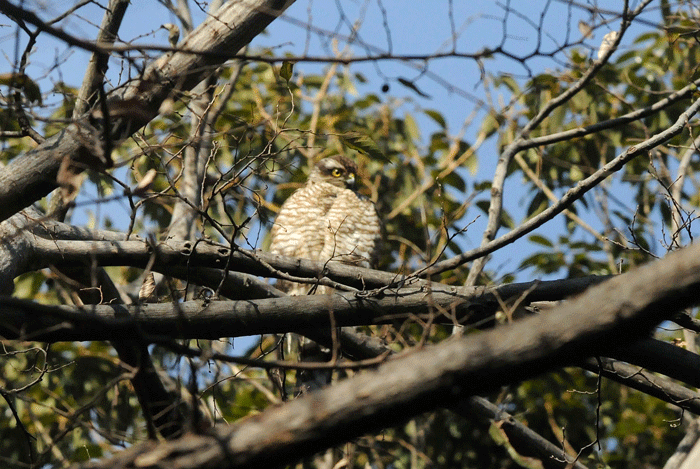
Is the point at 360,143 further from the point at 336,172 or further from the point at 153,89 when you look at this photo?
the point at 336,172

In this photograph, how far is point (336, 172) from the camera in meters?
6.87

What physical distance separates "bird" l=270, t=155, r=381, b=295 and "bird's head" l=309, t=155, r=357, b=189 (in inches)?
4.7

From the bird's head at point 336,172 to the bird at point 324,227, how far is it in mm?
119

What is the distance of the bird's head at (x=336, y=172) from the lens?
6777 millimetres

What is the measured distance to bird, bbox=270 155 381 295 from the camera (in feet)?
19.9

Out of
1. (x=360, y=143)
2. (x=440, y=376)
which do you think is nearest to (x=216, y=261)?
(x=360, y=143)

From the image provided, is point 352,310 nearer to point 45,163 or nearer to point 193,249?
point 193,249

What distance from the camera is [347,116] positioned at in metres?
7.34

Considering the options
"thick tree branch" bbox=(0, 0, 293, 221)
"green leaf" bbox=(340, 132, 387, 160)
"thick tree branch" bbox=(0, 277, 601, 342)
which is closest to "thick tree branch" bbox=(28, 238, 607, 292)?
"thick tree branch" bbox=(0, 277, 601, 342)

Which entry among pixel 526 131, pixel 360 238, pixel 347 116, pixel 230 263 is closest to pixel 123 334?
pixel 230 263

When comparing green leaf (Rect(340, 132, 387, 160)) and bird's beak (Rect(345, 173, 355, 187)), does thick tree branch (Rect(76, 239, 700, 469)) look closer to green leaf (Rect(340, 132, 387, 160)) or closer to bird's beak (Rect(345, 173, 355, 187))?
green leaf (Rect(340, 132, 387, 160))

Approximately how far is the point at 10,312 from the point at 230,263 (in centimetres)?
98

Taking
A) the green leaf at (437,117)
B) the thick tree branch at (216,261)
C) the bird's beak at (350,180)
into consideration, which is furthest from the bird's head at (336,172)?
the thick tree branch at (216,261)

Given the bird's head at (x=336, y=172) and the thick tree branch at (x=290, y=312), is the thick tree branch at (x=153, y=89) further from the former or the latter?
the bird's head at (x=336, y=172)
